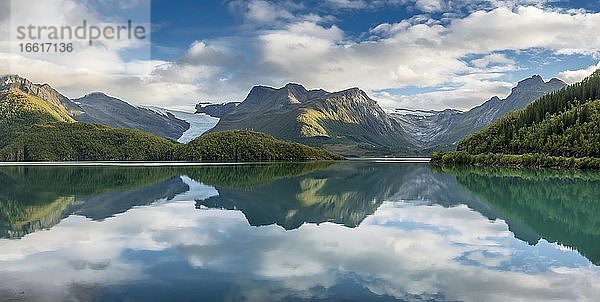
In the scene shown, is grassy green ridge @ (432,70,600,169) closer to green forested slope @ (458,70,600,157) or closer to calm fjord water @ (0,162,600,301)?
green forested slope @ (458,70,600,157)

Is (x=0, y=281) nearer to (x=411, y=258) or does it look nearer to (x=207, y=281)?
(x=207, y=281)

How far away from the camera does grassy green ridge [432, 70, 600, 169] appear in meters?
107

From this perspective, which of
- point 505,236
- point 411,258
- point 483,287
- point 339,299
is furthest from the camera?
point 505,236

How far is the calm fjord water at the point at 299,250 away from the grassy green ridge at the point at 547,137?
7566 cm

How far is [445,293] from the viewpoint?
46.1ft

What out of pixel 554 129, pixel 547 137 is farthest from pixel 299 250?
pixel 554 129

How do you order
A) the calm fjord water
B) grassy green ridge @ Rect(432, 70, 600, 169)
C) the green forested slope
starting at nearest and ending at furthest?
the calm fjord water
grassy green ridge @ Rect(432, 70, 600, 169)
the green forested slope

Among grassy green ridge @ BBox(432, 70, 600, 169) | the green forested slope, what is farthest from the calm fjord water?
the green forested slope

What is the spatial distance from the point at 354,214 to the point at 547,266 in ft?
51.0

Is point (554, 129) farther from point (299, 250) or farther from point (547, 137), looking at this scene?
point (299, 250)

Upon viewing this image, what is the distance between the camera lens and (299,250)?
20297mm

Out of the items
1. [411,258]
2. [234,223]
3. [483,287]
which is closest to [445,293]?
[483,287]

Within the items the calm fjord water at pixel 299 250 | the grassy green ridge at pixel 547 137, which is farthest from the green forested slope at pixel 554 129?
the calm fjord water at pixel 299 250

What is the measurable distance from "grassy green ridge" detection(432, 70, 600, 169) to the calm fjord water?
7566 cm
